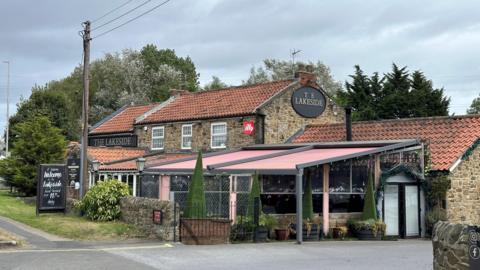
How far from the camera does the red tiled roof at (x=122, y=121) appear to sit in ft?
118

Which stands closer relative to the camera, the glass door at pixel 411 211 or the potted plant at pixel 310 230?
the potted plant at pixel 310 230

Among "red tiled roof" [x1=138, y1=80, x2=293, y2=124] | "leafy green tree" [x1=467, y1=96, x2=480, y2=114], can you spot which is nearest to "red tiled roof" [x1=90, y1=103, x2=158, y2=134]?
"red tiled roof" [x1=138, y1=80, x2=293, y2=124]

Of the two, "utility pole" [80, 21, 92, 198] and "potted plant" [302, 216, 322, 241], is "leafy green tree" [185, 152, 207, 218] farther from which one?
"utility pole" [80, 21, 92, 198]

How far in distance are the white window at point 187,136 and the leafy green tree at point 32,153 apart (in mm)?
7270

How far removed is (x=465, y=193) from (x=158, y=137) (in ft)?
57.8

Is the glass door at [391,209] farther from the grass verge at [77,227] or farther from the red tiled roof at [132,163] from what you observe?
the red tiled roof at [132,163]

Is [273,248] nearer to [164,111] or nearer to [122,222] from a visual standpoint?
[122,222]

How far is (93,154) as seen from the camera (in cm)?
3025

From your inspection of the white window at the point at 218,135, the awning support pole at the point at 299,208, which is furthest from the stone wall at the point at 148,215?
the white window at the point at 218,135

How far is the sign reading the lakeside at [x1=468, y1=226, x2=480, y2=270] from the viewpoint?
8.59 meters

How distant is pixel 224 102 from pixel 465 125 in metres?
12.8

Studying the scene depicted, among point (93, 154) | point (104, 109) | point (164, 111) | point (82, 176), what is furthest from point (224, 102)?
point (104, 109)

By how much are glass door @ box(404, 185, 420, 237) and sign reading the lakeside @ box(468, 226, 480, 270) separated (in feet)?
44.0

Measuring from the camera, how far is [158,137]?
Answer: 1294 inches
